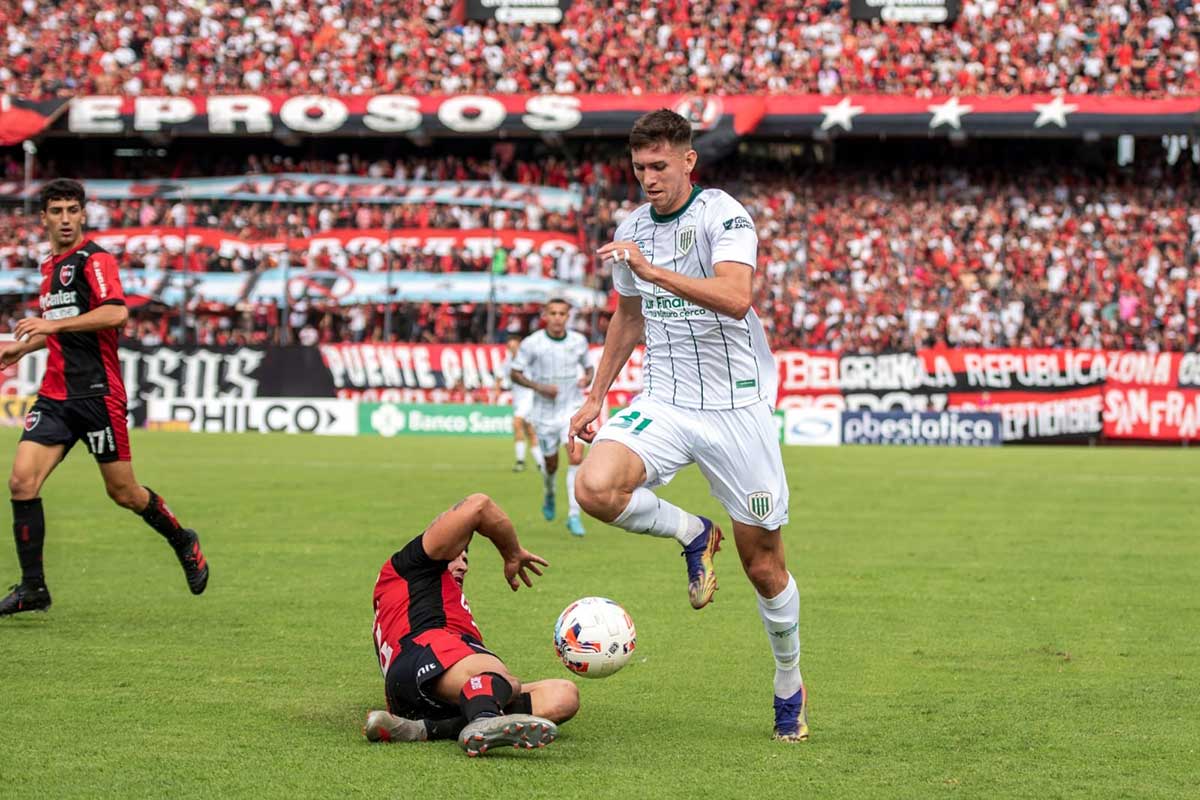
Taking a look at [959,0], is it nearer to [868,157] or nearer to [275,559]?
[868,157]

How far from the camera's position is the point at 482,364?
36.0m

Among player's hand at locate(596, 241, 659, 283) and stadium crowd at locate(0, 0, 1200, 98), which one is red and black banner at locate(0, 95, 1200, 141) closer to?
stadium crowd at locate(0, 0, 1200, 98)

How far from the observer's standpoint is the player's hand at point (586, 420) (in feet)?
23.4

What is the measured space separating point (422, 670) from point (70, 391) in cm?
428

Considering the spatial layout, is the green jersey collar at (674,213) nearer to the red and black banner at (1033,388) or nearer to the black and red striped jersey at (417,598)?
the black and red striped jersey at (417,598)

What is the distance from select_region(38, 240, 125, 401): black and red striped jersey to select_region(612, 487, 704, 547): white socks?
13.3ft

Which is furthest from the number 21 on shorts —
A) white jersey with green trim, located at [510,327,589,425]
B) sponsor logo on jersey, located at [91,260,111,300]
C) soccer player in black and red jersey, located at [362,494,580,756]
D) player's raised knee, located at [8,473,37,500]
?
white jersey with green trim, located at [510,327,589,425]

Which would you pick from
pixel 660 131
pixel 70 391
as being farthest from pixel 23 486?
pixel 660 131

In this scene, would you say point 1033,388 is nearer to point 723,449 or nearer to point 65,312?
point 65,312

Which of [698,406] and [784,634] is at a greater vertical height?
[698,406]

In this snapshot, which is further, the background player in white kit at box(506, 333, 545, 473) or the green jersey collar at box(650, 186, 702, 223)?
the background player in white kit at box(506, 333, 545, 473)

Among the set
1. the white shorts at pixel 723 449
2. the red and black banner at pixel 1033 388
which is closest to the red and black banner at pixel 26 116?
the red and black banner at pixel 1033 388

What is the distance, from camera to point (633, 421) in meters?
7.05

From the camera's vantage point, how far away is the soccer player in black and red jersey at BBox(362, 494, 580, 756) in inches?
238
